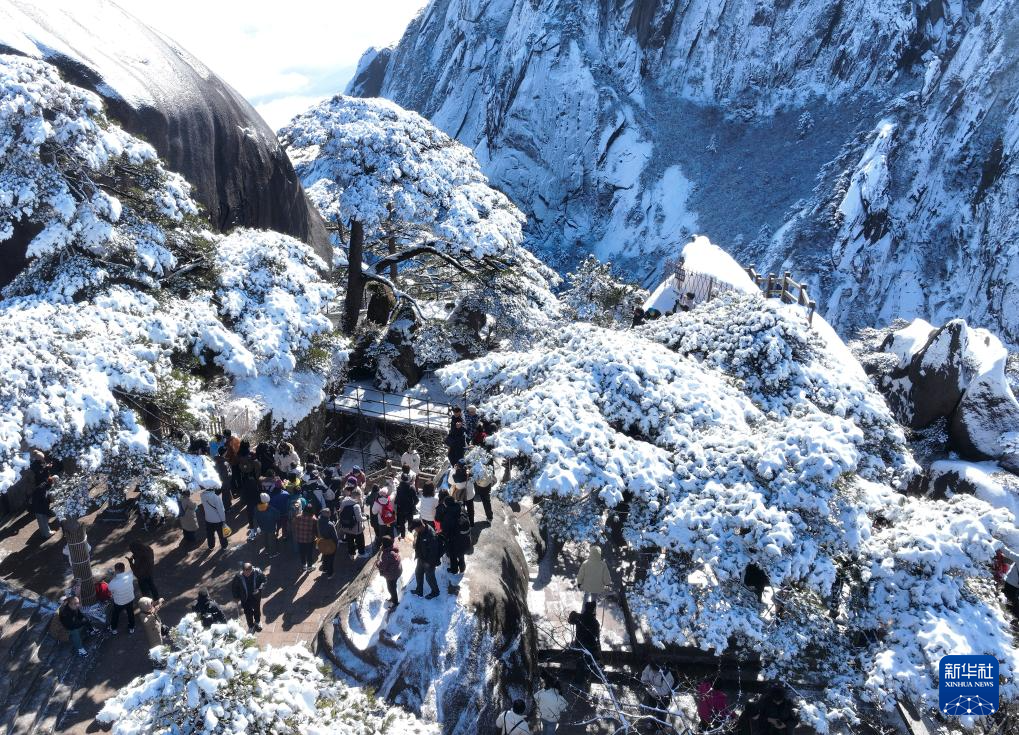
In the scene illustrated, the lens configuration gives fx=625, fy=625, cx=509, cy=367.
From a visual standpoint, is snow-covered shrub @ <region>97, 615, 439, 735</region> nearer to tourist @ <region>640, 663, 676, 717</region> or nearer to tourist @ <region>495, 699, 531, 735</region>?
tourist @ <region>495, 699, 531, 735</region>

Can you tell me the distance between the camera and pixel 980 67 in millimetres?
36938

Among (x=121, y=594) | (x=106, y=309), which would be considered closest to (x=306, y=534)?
(x=121, y=594)

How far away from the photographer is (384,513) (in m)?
9.10

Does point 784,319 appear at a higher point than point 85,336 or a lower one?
higher

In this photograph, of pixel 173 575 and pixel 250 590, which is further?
pixel 173 575

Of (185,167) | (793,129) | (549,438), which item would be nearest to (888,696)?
(549,438)

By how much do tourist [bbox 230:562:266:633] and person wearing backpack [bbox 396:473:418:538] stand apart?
2.10 meters

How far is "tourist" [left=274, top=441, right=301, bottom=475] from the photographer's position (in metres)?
10.7

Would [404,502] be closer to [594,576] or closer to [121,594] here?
[594,576]

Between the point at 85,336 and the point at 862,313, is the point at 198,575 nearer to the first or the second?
the point at 85,336

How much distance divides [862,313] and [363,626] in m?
41.5

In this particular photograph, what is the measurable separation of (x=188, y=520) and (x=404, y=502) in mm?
3509

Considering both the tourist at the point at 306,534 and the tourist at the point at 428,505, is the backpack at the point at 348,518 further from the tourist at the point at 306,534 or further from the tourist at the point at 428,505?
the tourist at the point at 428,505

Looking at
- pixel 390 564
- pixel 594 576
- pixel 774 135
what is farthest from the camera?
pixel 774 135
